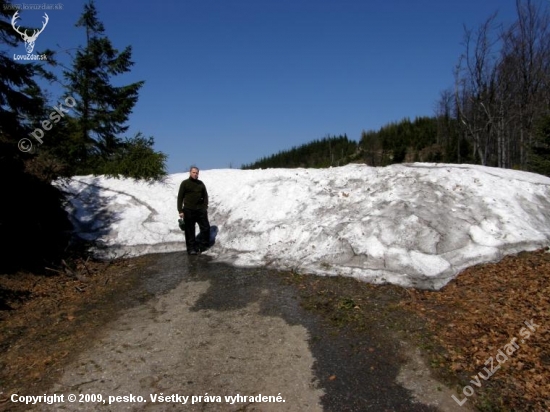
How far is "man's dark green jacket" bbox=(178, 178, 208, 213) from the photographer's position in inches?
400

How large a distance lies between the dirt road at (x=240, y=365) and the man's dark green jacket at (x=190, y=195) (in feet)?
12.4

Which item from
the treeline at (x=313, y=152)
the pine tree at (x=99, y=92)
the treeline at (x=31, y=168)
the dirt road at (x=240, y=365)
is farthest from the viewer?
the treeline at (x=313, y=152)

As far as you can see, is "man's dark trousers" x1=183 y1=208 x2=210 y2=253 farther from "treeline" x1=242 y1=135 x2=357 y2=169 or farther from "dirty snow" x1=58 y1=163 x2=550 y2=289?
"treeline" x1=242 y1=135 x2=357 y2=169

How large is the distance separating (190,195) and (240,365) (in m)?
6.32

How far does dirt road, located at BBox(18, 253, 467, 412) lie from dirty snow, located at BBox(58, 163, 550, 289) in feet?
7.84

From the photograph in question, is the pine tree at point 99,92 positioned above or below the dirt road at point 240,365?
above

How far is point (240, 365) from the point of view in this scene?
4.80 m

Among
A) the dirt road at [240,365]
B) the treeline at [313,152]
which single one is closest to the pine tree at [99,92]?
the dirt road at [240,365]

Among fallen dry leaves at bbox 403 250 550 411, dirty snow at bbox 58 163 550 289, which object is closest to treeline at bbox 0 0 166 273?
dirty snow at bbox 58 163 550 289

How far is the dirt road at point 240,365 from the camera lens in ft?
13.4

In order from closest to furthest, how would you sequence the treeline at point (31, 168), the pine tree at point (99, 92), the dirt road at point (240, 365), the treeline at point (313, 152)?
the dirt road at point (240, 365) < the treeline at point (31, 168) < the pine tree at point (99, 92) < the treeline at point (313, 152)

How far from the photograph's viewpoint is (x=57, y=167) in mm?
9500

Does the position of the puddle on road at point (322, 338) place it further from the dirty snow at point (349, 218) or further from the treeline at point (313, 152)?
the treeline at point (313, 152)

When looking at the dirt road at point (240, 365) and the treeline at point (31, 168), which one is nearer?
the dirt road at point (240, 365)
